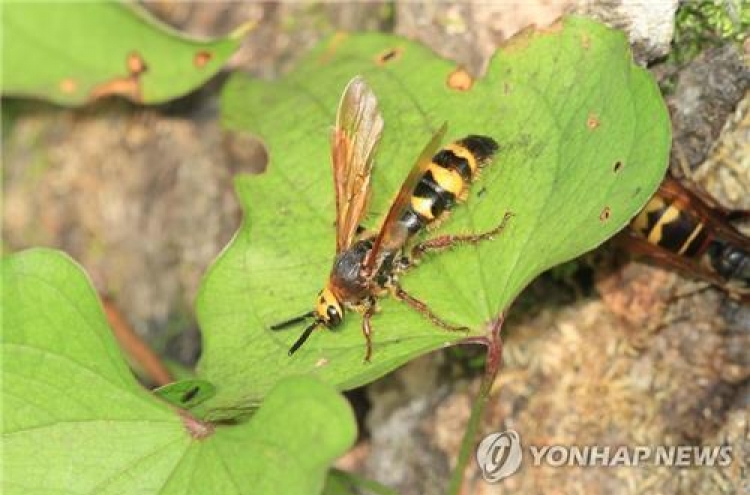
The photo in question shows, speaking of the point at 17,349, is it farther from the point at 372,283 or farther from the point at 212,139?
the point at 212,139

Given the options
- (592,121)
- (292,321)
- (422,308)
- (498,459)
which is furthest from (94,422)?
(592,121)

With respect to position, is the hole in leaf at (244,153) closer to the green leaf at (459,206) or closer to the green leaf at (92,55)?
the green leaf at (92,55)

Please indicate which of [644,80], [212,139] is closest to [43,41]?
[212,139]

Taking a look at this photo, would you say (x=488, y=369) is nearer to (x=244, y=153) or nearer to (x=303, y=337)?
(x=303, y=337)

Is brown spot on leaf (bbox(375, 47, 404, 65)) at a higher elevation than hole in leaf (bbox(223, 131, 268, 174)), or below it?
higher

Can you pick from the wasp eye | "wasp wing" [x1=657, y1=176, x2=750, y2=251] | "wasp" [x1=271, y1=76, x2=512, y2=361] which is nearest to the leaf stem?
"wasp" [x1=271, y1=76, x2=512, y2=361]

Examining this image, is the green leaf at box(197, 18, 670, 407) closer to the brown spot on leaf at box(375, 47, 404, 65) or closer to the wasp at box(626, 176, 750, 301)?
the brown spot on leaf at box(375, 47, 404, 65)
